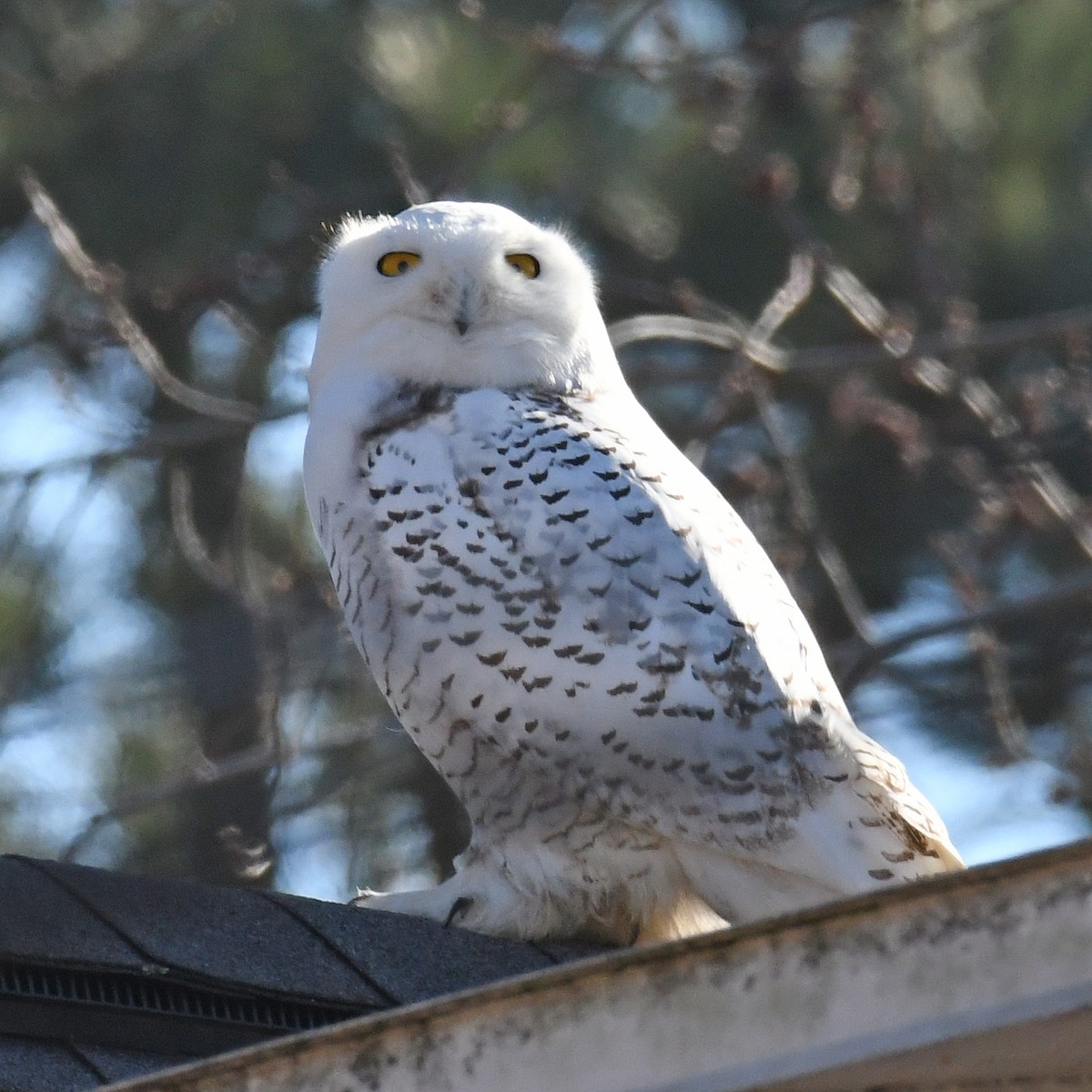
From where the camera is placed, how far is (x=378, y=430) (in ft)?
10.9

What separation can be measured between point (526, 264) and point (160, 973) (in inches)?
59.7

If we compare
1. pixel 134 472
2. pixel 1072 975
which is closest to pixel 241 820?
pixel 134 472

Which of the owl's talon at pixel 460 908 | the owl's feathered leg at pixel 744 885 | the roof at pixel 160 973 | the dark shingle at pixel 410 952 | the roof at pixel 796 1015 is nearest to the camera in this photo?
the roof at pixel 796 1015

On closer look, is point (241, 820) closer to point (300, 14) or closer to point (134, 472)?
point (134, 472)

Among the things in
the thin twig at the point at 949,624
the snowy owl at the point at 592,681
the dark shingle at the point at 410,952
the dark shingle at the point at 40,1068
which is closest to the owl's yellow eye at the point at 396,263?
the snowy owl at the point at 592,681

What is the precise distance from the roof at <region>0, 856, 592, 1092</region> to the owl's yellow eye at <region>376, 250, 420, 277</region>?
121 cm

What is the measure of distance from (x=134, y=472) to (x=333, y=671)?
1288mm

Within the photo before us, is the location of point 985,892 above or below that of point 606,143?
below

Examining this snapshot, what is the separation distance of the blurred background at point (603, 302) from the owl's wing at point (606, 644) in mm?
1851

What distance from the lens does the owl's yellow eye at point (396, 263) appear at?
11.7 ft

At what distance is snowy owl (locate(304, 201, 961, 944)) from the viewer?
2.98 metres

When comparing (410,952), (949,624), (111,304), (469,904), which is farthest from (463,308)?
(111,304)

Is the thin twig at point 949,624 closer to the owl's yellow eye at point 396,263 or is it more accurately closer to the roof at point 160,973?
the owl's yellow eye at point 396,263

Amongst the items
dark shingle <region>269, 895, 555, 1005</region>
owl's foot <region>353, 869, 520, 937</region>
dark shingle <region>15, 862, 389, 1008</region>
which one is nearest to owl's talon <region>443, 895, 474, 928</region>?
owl's foot <region>353, 869, 520, 937</region>
